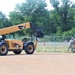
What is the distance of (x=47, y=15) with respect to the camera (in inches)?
3435

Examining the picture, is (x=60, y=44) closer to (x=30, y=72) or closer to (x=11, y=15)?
(x=30, y=72)

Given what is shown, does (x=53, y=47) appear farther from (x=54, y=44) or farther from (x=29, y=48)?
(x=29, y=48)

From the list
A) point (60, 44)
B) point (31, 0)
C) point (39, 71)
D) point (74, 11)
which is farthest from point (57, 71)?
point (31, 0)

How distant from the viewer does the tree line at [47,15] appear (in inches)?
3278

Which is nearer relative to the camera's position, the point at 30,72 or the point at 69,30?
the point at 30,72

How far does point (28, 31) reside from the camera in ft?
257

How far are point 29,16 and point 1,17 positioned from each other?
14.3m

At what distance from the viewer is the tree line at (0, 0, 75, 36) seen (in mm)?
→ 83250

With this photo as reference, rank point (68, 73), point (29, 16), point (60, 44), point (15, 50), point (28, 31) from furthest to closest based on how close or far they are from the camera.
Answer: point (29, 16), point (28, 31), point (60, 44), point (15, 50), point (68, 73)

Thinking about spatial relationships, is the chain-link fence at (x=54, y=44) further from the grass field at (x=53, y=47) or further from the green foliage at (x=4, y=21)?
the green foliage at (x=4, y=21)

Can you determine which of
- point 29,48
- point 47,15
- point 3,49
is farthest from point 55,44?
point 47,15

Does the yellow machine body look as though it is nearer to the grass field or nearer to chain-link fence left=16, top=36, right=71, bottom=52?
chain-link fence left=16, top=36, right=71, bottom=52

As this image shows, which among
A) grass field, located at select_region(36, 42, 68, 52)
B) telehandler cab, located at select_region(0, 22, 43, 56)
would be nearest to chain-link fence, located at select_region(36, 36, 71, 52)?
grass field, located at select_region(36, 42, 68, 52)

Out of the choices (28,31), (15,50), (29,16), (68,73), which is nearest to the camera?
(68,73)
